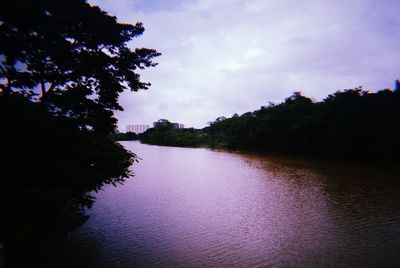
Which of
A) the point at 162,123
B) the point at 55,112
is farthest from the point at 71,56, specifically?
the point at 162,123

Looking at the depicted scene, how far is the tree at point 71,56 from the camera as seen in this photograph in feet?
33.3

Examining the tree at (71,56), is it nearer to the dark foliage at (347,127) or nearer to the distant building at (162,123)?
the dark foliage at (347,127)

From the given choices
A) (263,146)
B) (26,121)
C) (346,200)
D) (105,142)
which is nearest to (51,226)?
(105,142)

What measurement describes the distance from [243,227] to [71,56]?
960cm

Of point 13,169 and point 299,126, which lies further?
point 299,126

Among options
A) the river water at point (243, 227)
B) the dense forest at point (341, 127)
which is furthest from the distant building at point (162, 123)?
the river water at point (243, 227)

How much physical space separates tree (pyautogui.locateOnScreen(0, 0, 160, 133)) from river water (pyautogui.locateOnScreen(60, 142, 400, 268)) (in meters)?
4.13

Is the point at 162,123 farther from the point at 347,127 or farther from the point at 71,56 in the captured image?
the point at 71,56

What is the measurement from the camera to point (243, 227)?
11.4 m

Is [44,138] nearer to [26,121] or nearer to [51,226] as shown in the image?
[26,121]

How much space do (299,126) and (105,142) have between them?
3856 cm

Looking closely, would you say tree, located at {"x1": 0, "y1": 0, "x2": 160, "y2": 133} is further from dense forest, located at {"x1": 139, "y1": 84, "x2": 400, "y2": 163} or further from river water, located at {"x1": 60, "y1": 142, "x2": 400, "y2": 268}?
dense forest, located at {"x1": 139, "y1": 84, "x2": 400, "y2": 163}

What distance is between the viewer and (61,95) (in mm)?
11570

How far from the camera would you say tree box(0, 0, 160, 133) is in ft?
33.3
